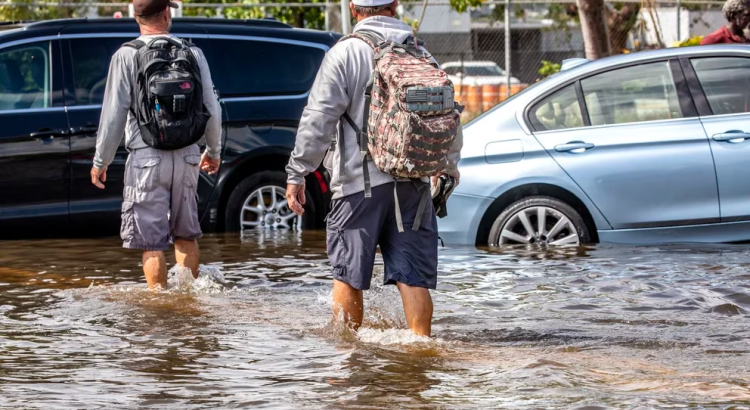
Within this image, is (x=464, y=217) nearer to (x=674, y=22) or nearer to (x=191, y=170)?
(x=191, y=170)

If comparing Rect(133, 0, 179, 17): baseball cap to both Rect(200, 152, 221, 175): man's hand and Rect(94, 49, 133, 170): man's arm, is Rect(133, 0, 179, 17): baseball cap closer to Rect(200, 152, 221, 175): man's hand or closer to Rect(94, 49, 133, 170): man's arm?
Rect(94, 49, 133, 170): man's arm

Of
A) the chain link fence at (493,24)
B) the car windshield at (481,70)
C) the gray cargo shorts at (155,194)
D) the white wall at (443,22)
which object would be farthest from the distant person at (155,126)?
the white wall at (443,22)

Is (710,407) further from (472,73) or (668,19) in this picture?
(668,19)

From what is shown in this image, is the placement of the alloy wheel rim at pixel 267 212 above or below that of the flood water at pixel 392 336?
above

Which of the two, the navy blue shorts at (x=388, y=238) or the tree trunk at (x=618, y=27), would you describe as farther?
the tree trunk at (x=618, y=27)

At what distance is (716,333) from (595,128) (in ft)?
9.08

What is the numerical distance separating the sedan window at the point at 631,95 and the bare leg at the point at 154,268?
333cm

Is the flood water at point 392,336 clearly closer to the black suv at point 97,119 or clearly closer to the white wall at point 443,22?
the black suv at point 97,119

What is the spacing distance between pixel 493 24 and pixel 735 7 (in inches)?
1091

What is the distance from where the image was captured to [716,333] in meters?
5.81

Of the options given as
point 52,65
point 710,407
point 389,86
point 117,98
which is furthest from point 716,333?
point 52,65

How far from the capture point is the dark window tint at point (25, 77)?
9203mm

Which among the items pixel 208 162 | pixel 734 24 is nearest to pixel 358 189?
pixel 208 162

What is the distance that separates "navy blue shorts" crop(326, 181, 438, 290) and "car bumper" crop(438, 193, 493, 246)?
10.4 ft
